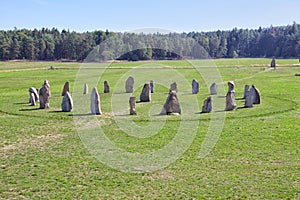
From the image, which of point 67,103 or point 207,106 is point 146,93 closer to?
point 207,106

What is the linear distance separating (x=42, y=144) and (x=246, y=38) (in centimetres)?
17374

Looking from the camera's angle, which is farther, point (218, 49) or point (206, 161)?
point (218, 49)

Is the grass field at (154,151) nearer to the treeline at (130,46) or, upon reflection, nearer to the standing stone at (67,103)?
Result: the standing stone at (67,103)

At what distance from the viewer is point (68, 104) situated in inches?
1013

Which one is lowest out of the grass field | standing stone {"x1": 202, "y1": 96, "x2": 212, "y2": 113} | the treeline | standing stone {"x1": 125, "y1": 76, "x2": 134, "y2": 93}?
the grass field

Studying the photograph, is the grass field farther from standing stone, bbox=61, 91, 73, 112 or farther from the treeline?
the treeline

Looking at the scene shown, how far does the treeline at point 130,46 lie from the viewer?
9869cm

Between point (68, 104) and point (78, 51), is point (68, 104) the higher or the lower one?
the lower one

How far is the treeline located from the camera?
98.7m

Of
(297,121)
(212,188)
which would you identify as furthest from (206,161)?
(297,121)

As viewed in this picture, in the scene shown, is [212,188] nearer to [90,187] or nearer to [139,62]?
[90,187]

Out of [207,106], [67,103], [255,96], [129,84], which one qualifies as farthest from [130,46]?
[207,106]

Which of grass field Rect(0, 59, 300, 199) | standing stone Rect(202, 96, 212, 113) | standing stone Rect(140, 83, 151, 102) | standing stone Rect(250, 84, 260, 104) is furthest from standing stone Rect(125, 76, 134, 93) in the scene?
standing stone Rect(202, 96, 212, 113)

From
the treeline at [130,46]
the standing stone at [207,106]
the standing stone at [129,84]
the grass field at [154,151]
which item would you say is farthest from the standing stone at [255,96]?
the treeline at [130,46]
